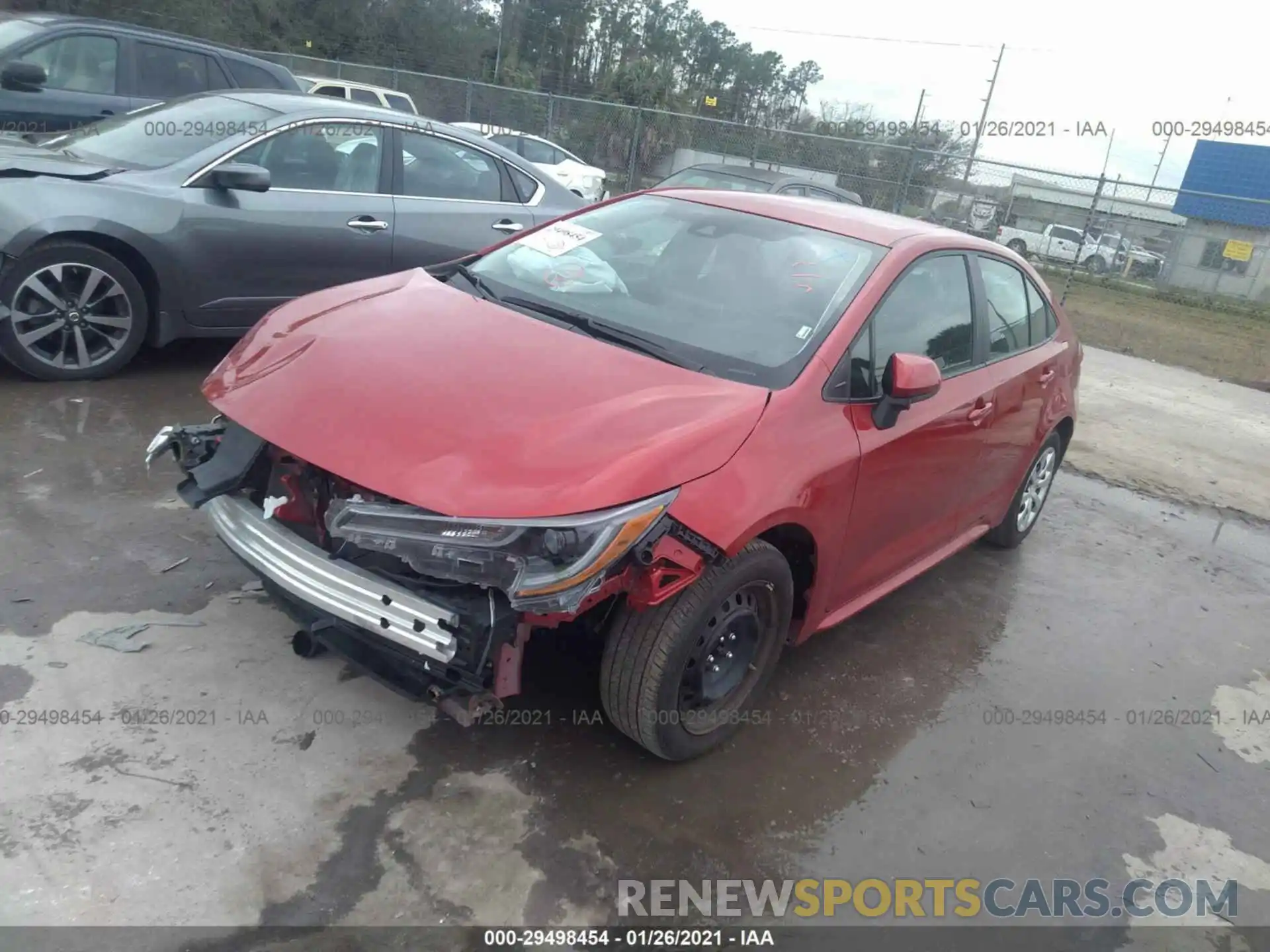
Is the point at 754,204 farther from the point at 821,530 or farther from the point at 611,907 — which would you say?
the point at 611,907

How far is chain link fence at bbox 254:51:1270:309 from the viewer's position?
52.4ft

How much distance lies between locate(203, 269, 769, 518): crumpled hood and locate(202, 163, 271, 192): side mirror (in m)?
2.15

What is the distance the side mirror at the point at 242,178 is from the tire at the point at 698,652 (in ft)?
12.0

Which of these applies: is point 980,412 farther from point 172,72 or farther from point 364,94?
point 364,94

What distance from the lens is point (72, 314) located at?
5105mm

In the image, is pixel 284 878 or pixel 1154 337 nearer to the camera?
pixel 284 878

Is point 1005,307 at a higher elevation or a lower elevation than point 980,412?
higher

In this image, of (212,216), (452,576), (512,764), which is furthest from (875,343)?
(212,216)

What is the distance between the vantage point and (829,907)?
272 cm

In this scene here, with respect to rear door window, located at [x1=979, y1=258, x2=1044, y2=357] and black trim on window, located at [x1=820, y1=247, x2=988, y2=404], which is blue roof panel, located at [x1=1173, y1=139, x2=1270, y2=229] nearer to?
rear door window, located at [x1=979, y1=258, x2=1044, y2=357]

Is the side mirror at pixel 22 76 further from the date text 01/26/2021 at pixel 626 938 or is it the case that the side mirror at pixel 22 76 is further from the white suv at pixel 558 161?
the white suv at pixel 558 161

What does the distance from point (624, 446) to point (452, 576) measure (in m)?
0.60

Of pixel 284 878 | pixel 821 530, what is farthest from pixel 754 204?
pixel 284 878

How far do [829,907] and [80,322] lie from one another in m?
4.79
